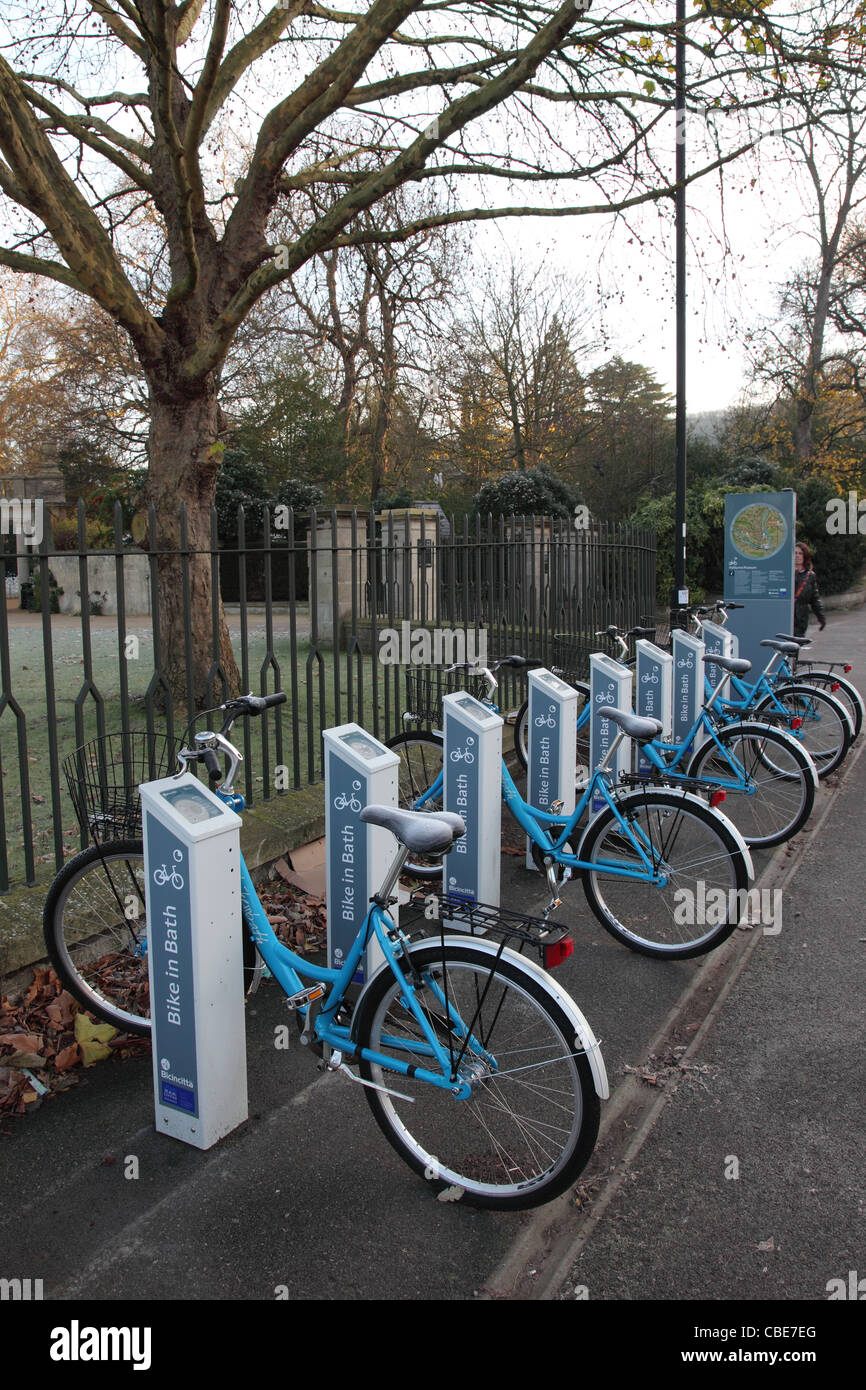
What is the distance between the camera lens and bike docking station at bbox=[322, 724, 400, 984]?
145 inches

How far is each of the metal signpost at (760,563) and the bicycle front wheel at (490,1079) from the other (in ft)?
27.7

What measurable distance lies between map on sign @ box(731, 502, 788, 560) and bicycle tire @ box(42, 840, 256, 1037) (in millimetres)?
8841

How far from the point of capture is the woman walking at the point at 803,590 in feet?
36.1

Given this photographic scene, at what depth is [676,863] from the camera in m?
4.37

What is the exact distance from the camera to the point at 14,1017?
358 centimetres

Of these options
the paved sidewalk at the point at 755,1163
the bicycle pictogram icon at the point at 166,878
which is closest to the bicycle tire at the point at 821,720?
the paved sidewalk at the point at 755,1163

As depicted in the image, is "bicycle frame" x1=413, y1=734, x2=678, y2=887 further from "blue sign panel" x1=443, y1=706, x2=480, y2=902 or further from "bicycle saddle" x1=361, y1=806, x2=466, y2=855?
"bicycle saddle" x1=361, y1=806, x2=466, y2=855

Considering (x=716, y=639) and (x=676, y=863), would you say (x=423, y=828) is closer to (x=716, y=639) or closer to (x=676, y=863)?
(x=676, y=863)

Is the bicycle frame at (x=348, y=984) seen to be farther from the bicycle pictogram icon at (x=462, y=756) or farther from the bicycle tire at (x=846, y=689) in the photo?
the bicycle tire at (x=846, y=689)

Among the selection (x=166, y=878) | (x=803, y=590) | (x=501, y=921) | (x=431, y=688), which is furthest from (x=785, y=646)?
(x=166, y=878)

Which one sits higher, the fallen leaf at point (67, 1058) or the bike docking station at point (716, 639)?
the bike docking station at point (716, 639)
